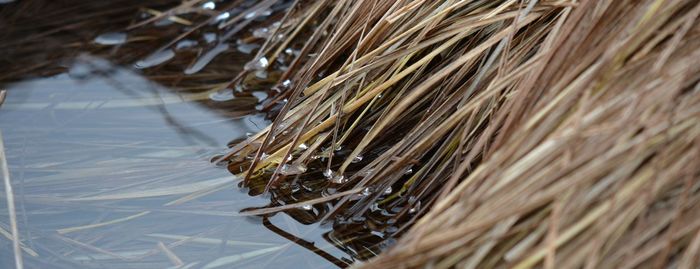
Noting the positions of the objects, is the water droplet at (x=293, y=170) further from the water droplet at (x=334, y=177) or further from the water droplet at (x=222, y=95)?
the water droplet at (x=222, y=95)

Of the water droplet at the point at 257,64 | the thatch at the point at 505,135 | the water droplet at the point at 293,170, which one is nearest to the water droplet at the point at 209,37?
the water droplet at the point at 257,64

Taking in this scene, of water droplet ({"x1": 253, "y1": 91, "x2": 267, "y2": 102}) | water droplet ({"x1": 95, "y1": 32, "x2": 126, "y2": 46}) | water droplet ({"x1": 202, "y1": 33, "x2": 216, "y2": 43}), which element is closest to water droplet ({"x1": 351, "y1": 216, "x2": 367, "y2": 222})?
water droplet ({"x1": 253, "y1": 91, "x2": 267, "y2": 102})

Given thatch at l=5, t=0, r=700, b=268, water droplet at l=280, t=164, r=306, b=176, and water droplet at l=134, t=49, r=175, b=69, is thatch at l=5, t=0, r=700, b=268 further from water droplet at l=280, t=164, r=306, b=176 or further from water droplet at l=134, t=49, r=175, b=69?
water droplet at l=134, t=49, r=175, b=69

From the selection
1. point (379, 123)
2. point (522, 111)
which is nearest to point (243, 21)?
point (379, 123)

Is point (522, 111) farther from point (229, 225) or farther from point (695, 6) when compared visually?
point (229, 225)

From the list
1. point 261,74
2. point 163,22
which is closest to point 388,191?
point 261,74

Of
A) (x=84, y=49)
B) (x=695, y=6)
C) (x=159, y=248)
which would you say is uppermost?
(x=695, y=6)

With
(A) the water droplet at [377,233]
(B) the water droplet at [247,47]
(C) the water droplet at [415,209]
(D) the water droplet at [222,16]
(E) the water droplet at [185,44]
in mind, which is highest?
(D) the water droplet at [222,16]
